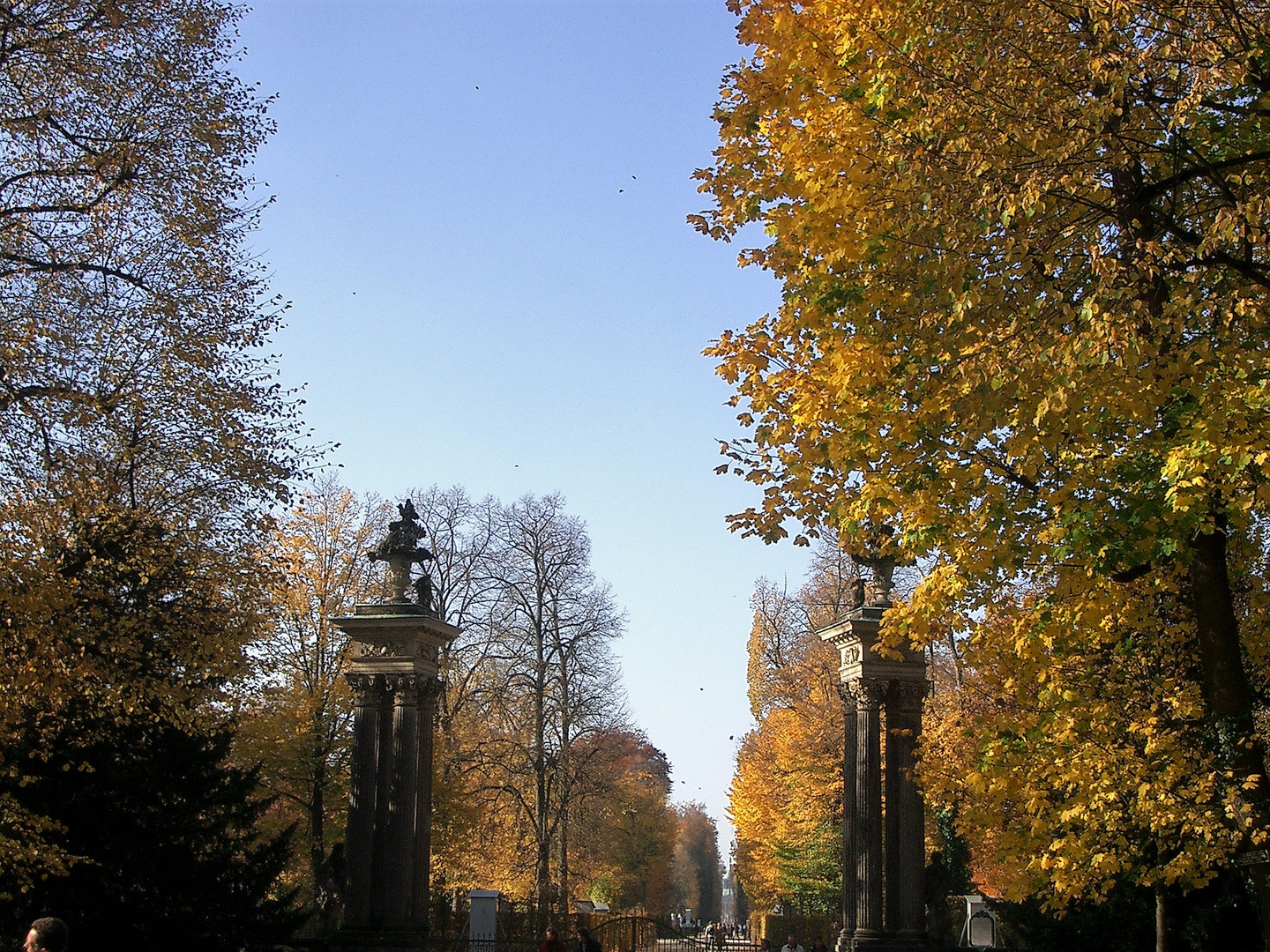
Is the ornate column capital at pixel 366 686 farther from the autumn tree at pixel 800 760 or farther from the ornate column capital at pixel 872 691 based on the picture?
the autumn tree at pixel 800 760

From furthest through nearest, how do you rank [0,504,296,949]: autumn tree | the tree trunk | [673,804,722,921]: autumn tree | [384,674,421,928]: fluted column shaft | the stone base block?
[673,804,722,921]: autumn tree
[384,674,421,928]: fluted column shaft
the stone base block
[0,504,296,949]: autumn tree
the tree trunk

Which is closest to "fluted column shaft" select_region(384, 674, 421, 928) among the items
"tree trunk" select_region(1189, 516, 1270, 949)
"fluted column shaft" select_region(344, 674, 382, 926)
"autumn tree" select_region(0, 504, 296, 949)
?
"fluted column shaft" select_region(344, 674, 382, 926)

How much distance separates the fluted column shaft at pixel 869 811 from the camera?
794 inches

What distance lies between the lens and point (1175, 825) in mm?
12312

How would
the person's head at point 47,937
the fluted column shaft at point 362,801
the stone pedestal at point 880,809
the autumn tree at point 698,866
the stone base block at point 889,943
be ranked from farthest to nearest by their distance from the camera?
the autumn tree at point 698,866 < the fluted column shaft at point 362,801 < the stone pedestal at point 880,809 < the stone base block at point 889,943 < the person's head at point 47,937

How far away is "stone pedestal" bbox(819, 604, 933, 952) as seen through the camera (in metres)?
20.2

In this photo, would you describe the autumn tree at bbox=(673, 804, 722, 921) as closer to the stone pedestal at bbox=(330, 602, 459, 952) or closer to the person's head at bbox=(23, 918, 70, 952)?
the stone pedestal at bbox=(330, 602, 459, 952)

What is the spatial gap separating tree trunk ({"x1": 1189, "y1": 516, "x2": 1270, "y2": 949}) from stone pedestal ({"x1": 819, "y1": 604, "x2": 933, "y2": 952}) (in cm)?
1019

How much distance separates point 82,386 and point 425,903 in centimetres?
1060

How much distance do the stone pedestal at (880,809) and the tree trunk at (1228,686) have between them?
10189 mm

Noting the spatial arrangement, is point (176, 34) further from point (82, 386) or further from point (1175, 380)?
point (1175, 380)

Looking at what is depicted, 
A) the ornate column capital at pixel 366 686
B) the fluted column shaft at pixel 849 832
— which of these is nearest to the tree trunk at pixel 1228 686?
the fluted column shaft at pixel 849 832

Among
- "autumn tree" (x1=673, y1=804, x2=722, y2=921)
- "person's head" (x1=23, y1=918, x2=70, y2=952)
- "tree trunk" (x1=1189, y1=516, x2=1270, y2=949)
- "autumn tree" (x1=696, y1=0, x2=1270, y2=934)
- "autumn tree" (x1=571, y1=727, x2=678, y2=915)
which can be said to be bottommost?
"autumn tree" (x1=673, y1=804, x2=722, y2=921)

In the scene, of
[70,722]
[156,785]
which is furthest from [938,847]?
[70,722]
